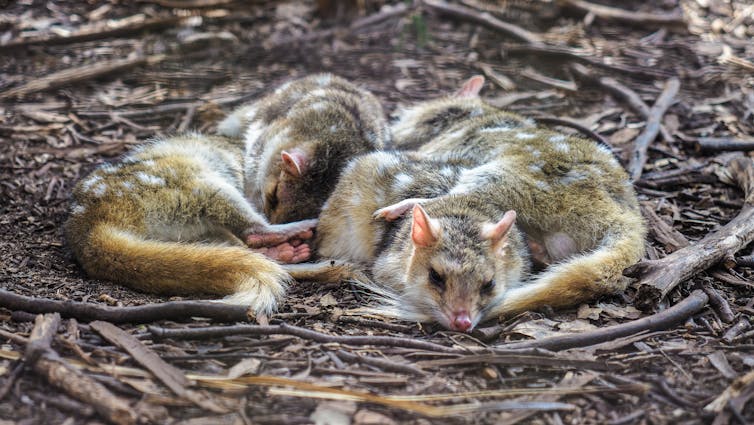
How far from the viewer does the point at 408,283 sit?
4.22 meters

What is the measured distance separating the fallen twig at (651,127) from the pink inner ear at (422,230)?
2.27m

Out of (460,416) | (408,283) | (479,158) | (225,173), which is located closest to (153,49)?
(225,173)

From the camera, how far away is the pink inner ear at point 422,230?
13.1ft

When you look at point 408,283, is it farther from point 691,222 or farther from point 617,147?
point 617,147

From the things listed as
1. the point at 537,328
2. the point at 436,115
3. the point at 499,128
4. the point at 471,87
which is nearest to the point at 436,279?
the point at 537,328

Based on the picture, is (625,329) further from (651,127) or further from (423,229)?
(651,127)

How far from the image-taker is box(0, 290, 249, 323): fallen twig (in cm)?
365

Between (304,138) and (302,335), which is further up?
(304,138)

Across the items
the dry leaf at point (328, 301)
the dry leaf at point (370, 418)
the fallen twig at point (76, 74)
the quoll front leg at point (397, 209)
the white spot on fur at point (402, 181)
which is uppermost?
the fallen twig at point (76, 74)

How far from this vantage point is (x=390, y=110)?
7.31m

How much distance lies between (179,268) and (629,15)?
7.09 m

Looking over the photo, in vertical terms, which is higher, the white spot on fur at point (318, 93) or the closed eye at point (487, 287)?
the white spot on fur at point (318, 93)

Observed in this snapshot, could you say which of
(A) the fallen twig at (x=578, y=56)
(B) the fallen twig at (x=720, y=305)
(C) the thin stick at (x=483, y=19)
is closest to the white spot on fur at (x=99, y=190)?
(B) the fallen twig at (x=720, y=305)

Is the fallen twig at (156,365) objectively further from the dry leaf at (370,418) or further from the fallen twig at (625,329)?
the fallen twig at (625,329)
